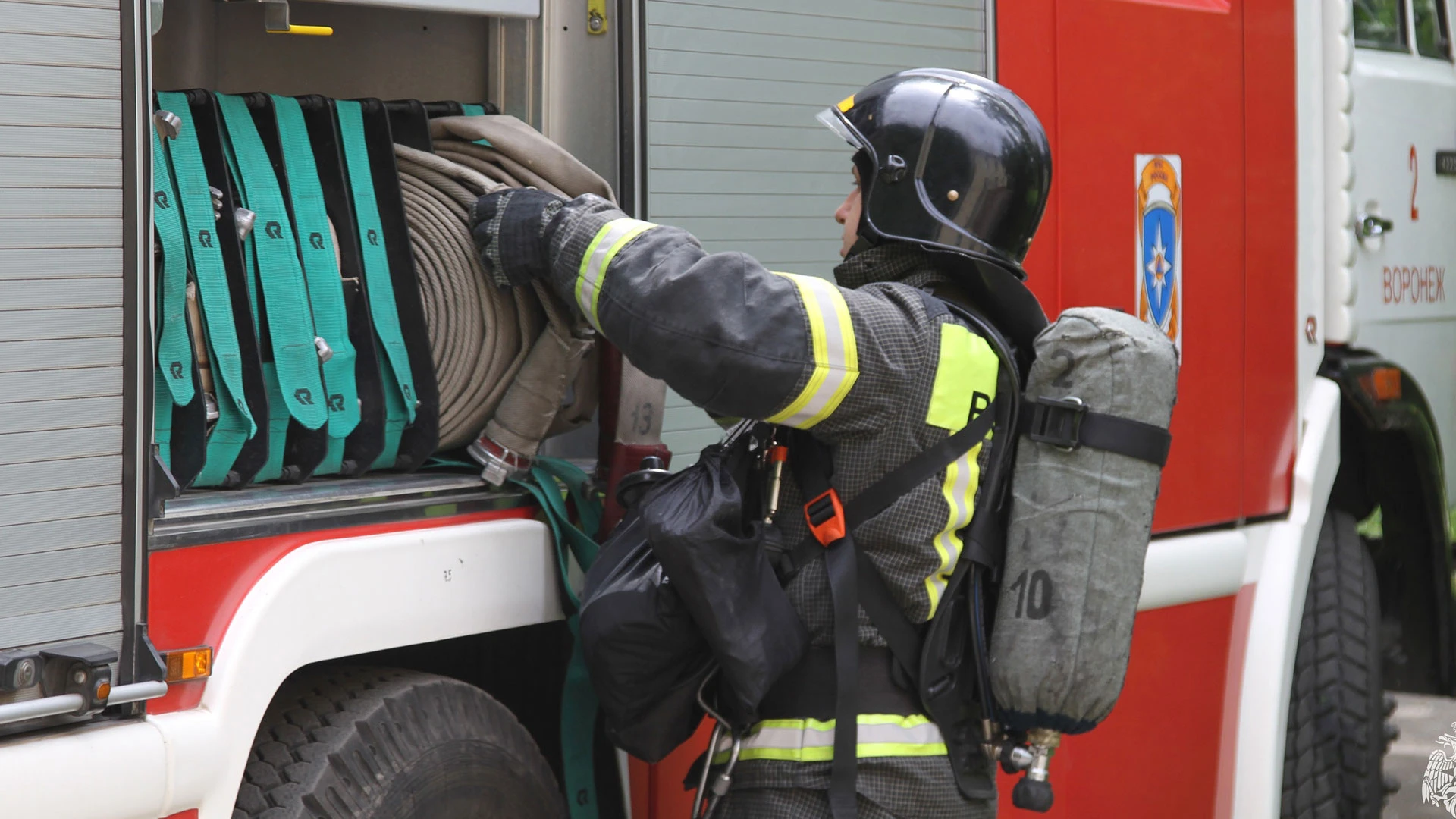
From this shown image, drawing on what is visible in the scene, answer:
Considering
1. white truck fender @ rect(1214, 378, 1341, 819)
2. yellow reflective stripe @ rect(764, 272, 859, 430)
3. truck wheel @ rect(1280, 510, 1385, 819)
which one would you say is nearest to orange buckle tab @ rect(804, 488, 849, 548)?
yellow reflective stripe @ rect(764, 272, 859, 430)

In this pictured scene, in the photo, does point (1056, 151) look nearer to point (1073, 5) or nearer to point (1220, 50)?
point (1073, 5)

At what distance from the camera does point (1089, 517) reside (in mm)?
2135

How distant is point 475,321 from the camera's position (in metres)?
2.30

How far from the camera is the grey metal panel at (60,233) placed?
1.63 metres

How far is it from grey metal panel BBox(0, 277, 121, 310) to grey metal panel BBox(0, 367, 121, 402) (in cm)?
7

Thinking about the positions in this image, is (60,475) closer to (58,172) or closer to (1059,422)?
(58,172)

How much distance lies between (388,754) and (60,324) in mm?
755

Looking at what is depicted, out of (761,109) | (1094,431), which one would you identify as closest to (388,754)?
(1094,431)

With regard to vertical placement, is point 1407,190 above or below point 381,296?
above

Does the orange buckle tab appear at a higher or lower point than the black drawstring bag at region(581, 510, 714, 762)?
higher

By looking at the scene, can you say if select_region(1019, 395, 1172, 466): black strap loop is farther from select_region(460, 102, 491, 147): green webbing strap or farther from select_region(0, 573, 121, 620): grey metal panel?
select_region(0, 573, 121, 620): grey metal panel

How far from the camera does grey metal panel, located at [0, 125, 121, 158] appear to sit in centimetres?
163

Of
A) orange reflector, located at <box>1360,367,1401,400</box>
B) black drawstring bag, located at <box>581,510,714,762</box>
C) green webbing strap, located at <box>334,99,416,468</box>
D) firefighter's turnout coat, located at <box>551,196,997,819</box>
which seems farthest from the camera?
orange reflector, located at <box>1360,367,1401,400</box>

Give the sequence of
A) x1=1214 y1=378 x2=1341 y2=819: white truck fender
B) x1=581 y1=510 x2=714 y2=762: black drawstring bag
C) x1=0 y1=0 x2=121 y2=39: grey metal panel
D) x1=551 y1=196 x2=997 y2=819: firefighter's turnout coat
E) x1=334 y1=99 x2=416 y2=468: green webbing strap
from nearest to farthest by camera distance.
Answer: x1=0 y1=0 x2=121 y2=39: grey metal panel → x1=551 y1=196 x2=997 y2=819: firefighter's turnout coat → x1=581 y1=510 x2=714 y2=762: black drawstring bag → x1=334 y1=99 x2=416 y2=468: green webbing strap → x1=1214 y1=378 x2=1341 y2=819: white truck fender
